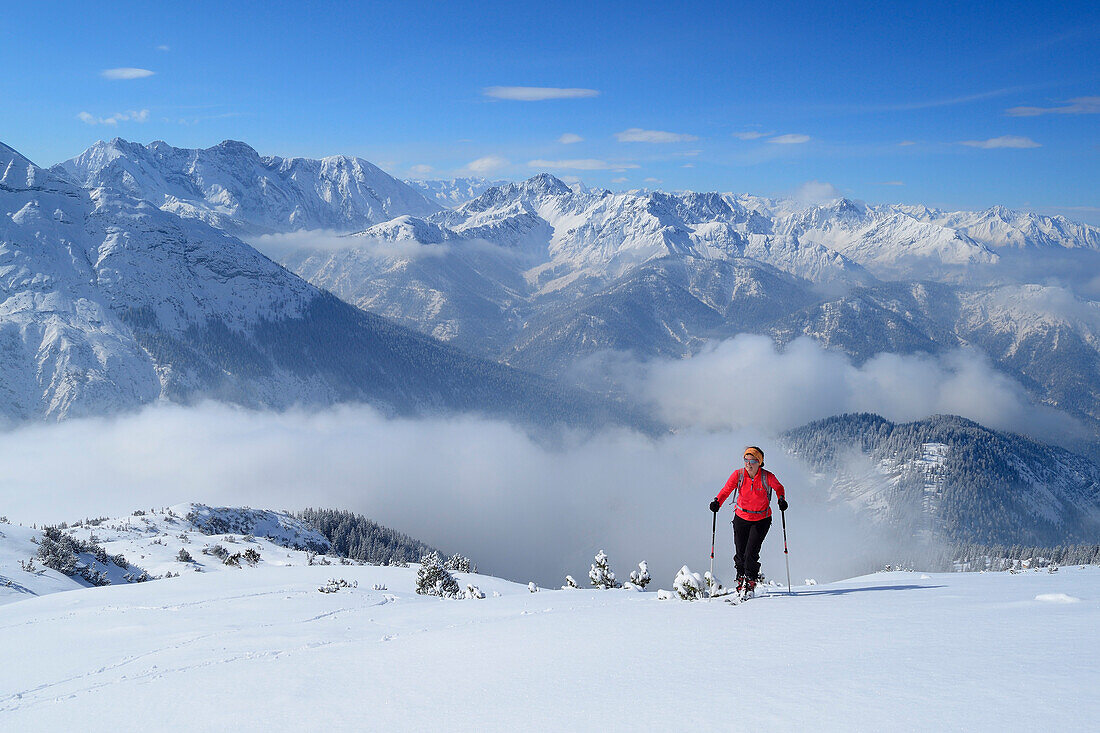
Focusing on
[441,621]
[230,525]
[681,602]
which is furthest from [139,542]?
[681,602]

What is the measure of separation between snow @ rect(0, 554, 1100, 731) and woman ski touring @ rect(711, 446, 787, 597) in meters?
0.80

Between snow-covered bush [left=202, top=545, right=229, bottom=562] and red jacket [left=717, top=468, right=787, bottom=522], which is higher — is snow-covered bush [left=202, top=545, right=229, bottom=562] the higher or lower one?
the lower one

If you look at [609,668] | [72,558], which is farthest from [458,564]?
[609,668]

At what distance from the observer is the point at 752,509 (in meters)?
12.8

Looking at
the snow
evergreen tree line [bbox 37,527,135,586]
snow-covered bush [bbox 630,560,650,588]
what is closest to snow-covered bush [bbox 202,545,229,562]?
evergreen tree line [bbox 37,527,135,586]

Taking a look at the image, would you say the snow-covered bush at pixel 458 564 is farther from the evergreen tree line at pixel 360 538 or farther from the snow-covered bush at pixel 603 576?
the evergreen tree line at pixel 360 538

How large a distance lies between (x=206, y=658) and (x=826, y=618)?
1009 cm

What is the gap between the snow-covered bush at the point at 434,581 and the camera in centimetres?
2469

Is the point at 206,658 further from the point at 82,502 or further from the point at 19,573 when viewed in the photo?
the point at 82,502

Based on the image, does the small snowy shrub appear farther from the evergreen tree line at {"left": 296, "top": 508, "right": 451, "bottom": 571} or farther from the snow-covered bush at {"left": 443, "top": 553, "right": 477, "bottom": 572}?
the evergreen tree line at {"left": 296, "top": 508, "right": 451, "bottom": 571}

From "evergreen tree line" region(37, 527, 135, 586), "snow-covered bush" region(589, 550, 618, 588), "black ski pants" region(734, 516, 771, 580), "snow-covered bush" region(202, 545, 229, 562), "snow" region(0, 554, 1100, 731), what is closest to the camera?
"snow" region(0, 554, 1100, 731)

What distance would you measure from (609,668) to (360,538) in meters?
99.1

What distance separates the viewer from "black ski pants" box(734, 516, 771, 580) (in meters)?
12.7

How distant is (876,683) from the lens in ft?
18.2
